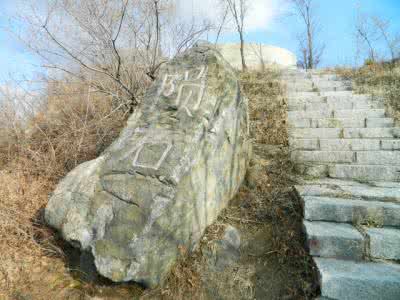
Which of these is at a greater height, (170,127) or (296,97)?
(296,97)

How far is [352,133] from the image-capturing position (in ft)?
14.0

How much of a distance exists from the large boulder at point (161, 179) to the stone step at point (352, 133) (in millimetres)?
1664

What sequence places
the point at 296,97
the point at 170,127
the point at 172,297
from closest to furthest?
the point at 172,297 < the point at 170,127 < the point at 296,97

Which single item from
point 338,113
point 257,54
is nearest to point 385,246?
point 338,113

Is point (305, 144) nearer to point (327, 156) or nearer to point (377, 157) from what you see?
point (327, 156)

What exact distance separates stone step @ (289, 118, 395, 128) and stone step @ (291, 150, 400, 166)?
3.03 ft

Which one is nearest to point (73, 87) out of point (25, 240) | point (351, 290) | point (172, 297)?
point (25, 240)

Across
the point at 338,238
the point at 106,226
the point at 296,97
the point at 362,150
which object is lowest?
the point at 338,238

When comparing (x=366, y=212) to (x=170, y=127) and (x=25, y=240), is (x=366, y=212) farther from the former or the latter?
(x=25, y=240)

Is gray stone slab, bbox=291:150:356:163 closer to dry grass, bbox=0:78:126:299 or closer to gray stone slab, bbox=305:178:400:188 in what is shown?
gray stone slab, bbox=305:178:400:188

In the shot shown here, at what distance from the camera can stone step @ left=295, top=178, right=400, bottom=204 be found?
8.79 ft

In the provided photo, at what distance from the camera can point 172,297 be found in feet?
6.62

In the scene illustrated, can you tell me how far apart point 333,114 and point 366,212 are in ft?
9.05

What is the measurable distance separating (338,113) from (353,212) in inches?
111
